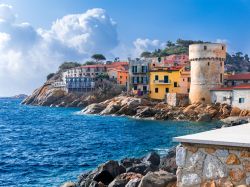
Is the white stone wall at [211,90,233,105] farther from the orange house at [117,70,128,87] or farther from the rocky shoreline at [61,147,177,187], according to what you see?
the rocky shoreline at [61,147,177,187]

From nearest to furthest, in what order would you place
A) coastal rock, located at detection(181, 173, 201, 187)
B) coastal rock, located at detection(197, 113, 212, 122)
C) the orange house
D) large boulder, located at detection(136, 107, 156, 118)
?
1. coastal rock, located at detection(181, 173, 201, 187)
2. coastal rock, located at detection(197, 113, 212, 122)
3. large boulder, located at detection(136, 107, 156, 118)
4. the orange house

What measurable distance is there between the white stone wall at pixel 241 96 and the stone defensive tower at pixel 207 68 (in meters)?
5.48

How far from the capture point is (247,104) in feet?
177

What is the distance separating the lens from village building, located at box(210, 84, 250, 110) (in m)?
54.0

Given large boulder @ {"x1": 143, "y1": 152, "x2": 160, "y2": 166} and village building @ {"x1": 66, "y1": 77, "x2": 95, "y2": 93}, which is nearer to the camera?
large boulder @ {"x1": 143, "y1": 152, "x2": 160, "y2": 166}

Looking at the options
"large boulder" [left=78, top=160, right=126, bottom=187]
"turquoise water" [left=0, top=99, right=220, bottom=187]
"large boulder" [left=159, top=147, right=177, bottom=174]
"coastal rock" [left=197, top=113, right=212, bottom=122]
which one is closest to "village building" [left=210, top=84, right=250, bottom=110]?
"coastal rock" [left=197, top=113, right=212, bottom=122]

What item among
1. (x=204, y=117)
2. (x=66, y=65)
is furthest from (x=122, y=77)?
(x=66, y=65)

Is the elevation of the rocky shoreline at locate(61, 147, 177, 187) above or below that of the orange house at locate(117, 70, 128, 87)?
below

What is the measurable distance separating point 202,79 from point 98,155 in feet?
118

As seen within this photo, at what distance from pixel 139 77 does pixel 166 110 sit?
17.5m

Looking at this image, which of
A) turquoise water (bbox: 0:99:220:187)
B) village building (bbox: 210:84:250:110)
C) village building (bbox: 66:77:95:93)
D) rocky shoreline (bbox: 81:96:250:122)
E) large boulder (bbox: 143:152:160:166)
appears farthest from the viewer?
village building (bbox: 66:77:95:93)

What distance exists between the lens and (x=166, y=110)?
5866cm

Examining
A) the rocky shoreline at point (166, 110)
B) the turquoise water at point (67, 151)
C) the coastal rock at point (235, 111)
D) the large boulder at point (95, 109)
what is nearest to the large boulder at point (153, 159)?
the turquoise water at point (67, 151)

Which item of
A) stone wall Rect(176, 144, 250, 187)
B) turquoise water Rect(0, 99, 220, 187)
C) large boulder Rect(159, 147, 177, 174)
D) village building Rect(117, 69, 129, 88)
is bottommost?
turquoise water Rect(0, 99, 220, 187)
